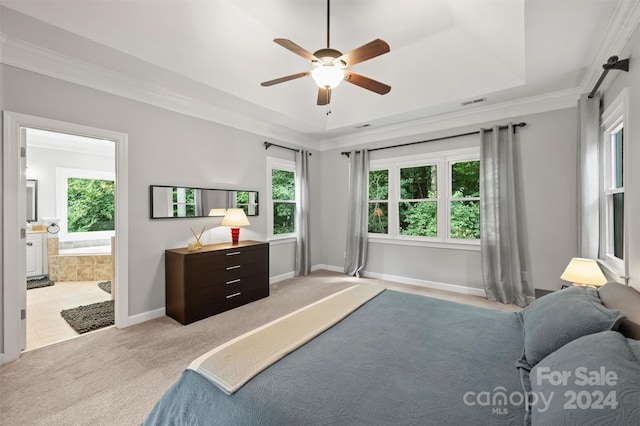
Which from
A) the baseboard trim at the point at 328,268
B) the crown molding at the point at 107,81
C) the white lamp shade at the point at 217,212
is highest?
the crown molding at the point at 107,81

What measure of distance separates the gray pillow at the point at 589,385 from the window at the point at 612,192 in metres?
2.09

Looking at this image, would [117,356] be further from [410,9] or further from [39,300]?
[410,9]

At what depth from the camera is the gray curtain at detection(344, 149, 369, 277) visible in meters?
5.15

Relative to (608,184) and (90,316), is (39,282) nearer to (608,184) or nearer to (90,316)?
(90,316)

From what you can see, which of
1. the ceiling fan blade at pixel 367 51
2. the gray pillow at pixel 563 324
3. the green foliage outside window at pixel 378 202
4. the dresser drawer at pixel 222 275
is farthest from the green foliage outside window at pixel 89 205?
the gray pillow at pixel 563 324

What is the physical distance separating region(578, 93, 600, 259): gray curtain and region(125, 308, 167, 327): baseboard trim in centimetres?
478

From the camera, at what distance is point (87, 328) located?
3.02m

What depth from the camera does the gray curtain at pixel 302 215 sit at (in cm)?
531

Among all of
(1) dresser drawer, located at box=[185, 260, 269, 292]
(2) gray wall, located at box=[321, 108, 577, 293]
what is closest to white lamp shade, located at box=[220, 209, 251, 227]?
(1) dresser drawer, located at box=[185, 260, 269, 292]

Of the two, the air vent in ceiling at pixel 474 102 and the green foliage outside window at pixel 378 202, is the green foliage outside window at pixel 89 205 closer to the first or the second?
the green foliage outside window at pixel 378 202

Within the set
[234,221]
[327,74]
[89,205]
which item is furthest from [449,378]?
[89,205]

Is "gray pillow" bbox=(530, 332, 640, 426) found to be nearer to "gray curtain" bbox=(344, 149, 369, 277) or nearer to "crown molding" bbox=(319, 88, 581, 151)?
"crown molding" bbox=(319, 88, 581, 151)

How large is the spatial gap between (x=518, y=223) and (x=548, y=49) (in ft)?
6.91

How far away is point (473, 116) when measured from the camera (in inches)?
162
